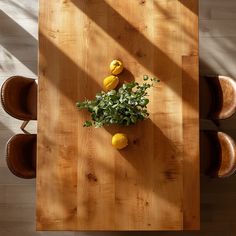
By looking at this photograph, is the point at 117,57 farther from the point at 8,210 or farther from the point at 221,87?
the point at 8,210

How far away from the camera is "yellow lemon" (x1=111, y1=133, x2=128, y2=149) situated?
221cm

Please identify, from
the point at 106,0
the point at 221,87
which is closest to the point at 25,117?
the point at 106,0

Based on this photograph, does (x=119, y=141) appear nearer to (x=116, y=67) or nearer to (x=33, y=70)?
(x=116, y=67)

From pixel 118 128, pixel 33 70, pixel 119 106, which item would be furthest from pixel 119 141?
pixel 33 70

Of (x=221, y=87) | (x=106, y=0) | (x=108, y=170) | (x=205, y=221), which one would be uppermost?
(x=106, y=0)

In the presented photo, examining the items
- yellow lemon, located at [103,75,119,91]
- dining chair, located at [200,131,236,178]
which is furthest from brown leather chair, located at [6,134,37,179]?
dining chair, located at [200,131,236,178]

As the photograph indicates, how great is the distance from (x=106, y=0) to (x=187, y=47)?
1.93ft

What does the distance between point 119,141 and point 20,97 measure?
85 centimetres

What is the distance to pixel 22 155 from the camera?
2.53 meters

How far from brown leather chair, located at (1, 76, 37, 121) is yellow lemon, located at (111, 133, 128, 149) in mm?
701

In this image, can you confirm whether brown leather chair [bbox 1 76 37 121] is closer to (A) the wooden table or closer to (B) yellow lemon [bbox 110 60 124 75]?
(A) the wooden table

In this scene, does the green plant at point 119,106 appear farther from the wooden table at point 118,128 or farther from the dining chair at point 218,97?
the dining chair at point 218,97

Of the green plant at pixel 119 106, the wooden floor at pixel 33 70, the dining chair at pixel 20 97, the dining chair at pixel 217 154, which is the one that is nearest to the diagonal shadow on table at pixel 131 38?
the green plant at pixel 119 106

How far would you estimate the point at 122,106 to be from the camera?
6.68 feet
